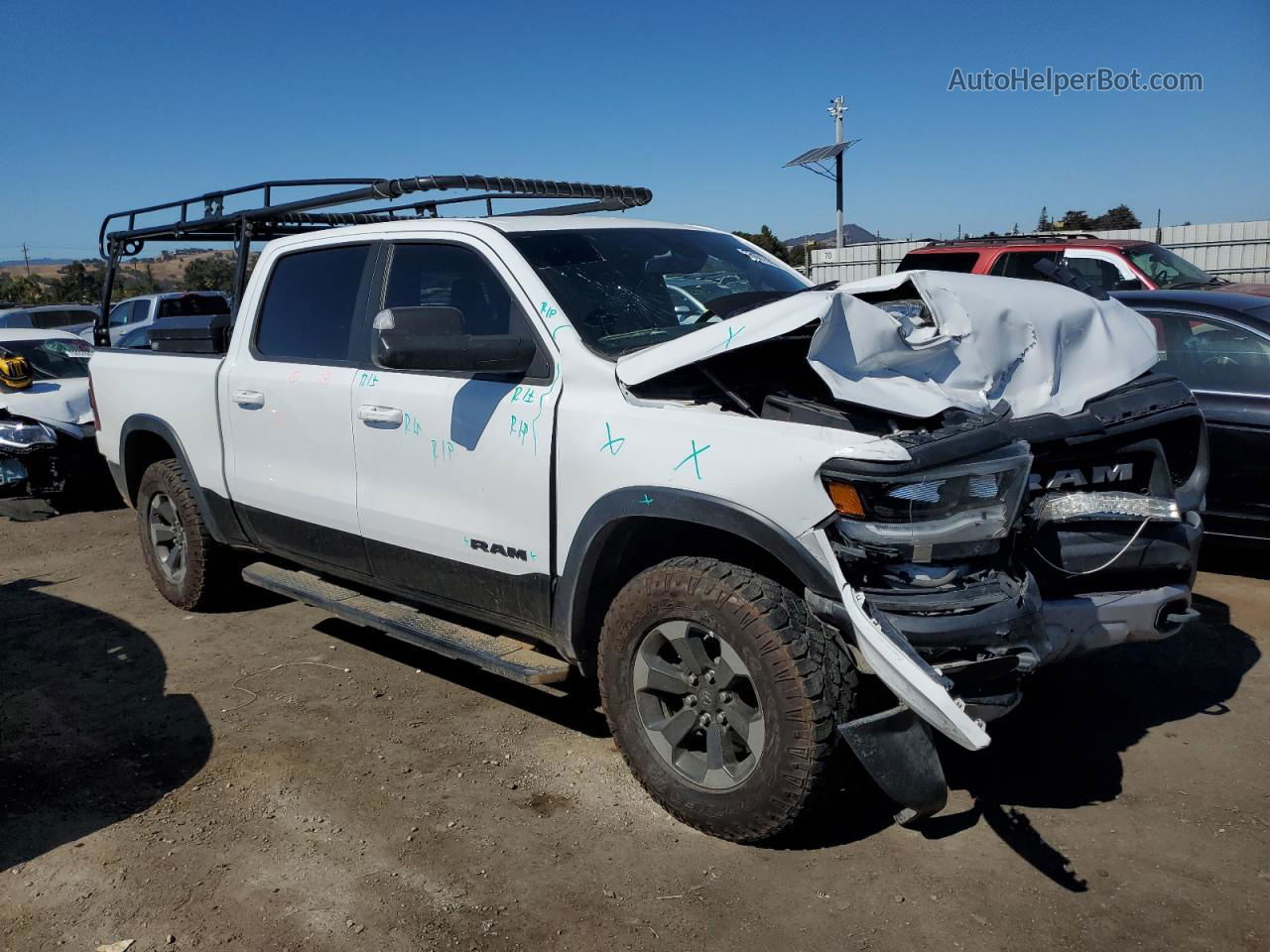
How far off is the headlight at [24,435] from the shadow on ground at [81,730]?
10.3 ft

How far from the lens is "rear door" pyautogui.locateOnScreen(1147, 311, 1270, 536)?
548cm

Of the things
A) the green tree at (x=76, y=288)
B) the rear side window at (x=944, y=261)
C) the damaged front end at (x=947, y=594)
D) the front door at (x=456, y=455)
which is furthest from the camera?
the green tree at (x=76, y=288)

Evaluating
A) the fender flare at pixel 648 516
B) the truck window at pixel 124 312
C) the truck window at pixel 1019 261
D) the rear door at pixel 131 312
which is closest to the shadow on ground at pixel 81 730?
the fender flare at pixel 648 516

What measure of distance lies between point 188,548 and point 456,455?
2504mm

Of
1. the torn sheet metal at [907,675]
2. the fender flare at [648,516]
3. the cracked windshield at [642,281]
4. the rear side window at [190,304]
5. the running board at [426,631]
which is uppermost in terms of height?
the rear side window at [190,304]

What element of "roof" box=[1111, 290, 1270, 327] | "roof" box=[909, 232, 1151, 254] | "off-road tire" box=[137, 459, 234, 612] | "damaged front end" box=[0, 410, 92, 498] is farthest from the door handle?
"roof" box=[909, 232, 1151, 254]

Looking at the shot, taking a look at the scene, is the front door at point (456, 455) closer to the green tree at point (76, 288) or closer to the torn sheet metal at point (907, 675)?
the torn sheet metal at point (907, 675)

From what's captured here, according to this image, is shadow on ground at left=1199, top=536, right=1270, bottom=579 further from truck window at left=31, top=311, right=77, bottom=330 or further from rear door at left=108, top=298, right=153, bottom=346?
rear door at left=108, top=298, right=153, bottom=346

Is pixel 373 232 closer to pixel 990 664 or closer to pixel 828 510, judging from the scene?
pixel 828 510

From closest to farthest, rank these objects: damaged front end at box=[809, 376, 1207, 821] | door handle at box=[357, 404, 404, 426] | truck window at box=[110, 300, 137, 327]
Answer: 1. damaged front end at box=[809, 376, 1207, 821]
2. door handle at box=[357, 404, 404, 426]
3. truck window at box=[110, 300, 137, 327]

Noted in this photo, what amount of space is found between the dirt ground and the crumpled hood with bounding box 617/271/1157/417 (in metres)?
1.24

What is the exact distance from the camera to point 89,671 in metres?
5.20

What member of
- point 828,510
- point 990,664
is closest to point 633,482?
point 828,510

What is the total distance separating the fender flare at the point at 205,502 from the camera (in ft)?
17.5
